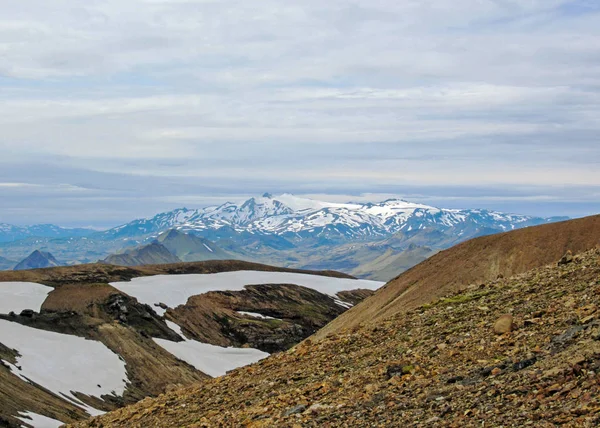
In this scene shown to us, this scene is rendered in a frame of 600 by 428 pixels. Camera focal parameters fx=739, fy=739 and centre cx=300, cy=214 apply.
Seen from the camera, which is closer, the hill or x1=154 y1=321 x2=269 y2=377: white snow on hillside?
the hill

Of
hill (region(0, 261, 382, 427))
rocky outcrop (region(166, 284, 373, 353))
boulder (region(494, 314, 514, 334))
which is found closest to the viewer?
boulder (region(494, 314, 514, 334))

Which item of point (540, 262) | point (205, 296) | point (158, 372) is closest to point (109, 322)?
point (158, 372)

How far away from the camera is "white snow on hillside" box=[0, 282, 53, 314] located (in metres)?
118

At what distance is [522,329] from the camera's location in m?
22.0

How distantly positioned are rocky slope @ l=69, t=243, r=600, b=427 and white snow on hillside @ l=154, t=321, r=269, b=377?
85737 mm

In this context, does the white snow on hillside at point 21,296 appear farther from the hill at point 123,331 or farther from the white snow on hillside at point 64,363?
the white snow on hillside at point 64,363

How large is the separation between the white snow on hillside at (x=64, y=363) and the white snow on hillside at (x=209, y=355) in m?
16.9

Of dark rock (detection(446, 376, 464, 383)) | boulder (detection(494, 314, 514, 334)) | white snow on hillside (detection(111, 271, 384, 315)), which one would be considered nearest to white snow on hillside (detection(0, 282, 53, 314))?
white snow on hillside (detection(111, 271, 384, 315))

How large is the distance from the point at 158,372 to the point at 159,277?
85.8m

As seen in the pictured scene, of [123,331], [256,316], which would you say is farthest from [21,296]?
[256,316]

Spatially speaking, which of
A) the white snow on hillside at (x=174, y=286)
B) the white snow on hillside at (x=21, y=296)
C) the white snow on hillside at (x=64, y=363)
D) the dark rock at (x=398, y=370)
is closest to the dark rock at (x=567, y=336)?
the dark rock at (x=398, y=370)

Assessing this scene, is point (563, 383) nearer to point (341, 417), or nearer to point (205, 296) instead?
point (341, 417)

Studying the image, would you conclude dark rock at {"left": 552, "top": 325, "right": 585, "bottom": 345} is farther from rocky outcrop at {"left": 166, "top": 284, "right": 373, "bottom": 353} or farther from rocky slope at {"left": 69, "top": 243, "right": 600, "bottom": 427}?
rocky outcrop at {"left": 166, "top": 284, "right": 373, "bottom": 353}

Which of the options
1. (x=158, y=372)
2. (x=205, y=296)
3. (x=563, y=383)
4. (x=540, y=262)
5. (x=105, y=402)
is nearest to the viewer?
(x=563, y=383)
